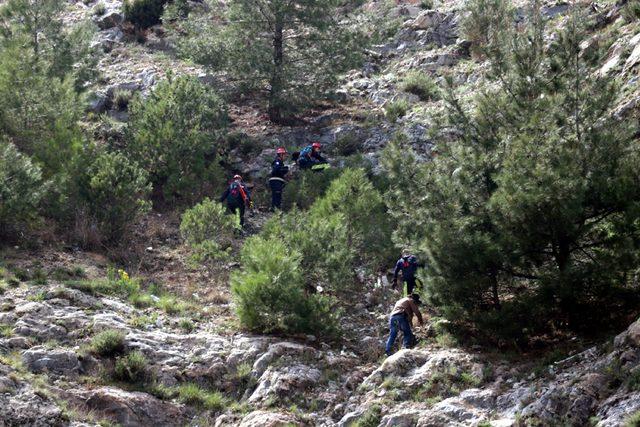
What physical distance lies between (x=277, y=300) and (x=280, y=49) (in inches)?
A: 469

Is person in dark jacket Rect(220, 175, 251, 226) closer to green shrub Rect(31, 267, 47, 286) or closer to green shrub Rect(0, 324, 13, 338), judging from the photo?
green shrub Rect(31, 267, 47, 286)

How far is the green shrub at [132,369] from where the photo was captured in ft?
34.7

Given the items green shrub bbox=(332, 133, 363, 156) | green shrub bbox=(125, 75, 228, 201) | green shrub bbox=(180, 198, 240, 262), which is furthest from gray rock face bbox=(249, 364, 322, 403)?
green shrub bbox=(332, 133, 363, 156)

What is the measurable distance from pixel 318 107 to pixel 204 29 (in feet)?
13.6

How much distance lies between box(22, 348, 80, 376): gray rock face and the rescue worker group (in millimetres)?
4592

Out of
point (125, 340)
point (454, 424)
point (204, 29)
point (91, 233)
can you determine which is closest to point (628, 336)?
point (454, 424)

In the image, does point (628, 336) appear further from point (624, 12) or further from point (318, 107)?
point (318, 107)

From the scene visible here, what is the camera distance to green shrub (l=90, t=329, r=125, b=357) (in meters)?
10.9

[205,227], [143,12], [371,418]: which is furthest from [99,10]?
[371,418]

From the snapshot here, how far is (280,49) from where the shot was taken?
22.1 m

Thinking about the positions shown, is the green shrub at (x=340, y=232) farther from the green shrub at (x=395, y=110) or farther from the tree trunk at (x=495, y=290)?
the green shrub at (x=395, y=110)

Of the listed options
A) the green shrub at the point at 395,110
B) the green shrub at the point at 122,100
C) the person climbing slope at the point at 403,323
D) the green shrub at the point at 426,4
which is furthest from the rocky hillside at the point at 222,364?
the green shrub at the point at 426,4

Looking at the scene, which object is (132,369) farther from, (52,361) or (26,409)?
(26,409)

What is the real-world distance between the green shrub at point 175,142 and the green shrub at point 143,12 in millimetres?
12510
